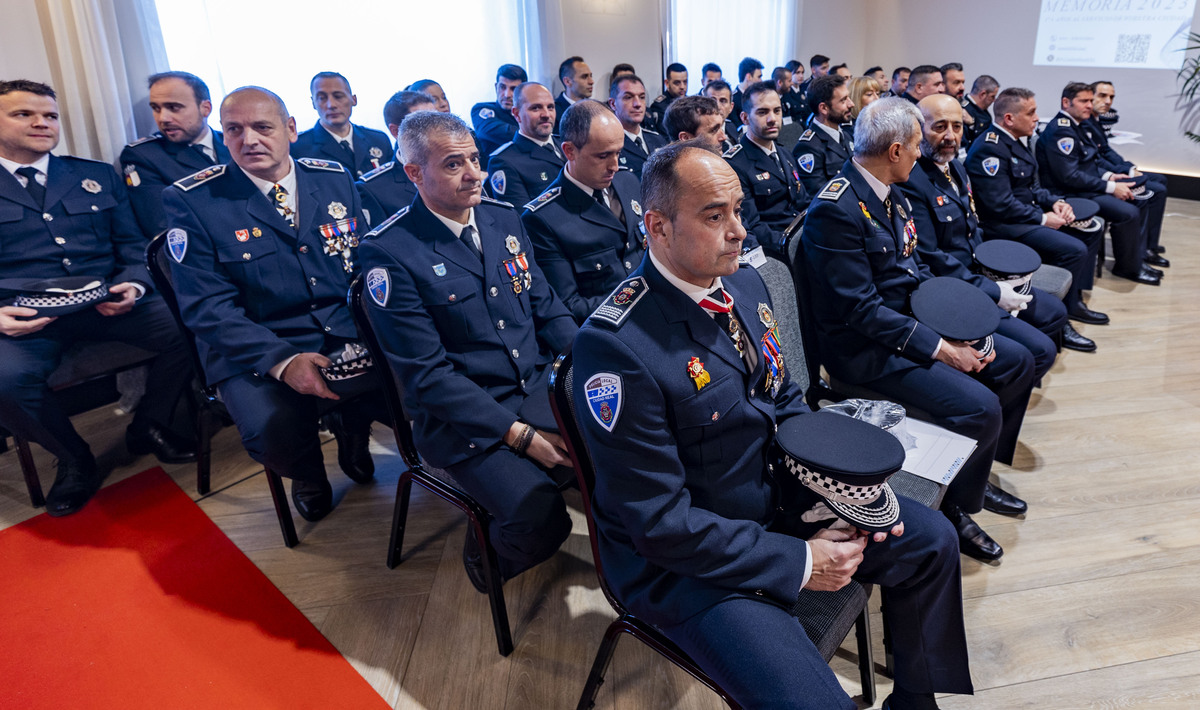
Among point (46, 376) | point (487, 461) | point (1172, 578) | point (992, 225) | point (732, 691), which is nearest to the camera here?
point (732, 691)

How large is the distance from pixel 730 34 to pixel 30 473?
8.00 meters

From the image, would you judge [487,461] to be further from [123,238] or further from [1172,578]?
[123,238]

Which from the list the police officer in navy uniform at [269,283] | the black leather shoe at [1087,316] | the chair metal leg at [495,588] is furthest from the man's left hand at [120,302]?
the black leather shoe at [1087,316]

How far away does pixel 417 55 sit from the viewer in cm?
Answer: 534

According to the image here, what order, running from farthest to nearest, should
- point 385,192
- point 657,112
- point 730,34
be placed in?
point 730,34, point 657,112, point 385,192

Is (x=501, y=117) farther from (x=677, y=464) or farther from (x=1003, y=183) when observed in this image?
(x=677, y=464)

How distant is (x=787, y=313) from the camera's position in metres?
2.02

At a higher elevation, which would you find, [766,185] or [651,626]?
[766,185]

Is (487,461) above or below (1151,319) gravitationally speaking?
above

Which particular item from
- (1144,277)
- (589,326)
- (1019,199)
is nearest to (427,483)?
(589,326)

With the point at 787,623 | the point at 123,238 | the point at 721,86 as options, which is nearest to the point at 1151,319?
the point at 721,86

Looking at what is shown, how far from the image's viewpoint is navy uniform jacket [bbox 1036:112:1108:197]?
13.8ft

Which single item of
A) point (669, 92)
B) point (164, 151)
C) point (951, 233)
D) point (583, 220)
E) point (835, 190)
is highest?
point (669, 92)

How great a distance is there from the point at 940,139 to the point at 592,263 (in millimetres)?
1403
